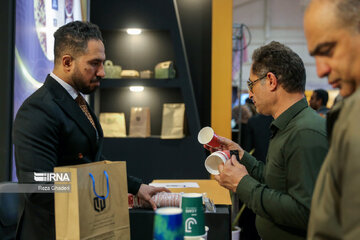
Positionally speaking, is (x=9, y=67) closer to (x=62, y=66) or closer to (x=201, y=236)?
(x=62, y=66)

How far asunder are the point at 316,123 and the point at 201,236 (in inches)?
25.6

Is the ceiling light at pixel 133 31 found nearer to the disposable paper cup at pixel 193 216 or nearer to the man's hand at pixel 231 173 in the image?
the man's hand at pixel 231 173

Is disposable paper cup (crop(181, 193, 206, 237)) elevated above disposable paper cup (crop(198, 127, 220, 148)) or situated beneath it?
situated beneath

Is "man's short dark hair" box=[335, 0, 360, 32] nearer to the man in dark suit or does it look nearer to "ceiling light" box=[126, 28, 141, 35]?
the man in dark suit

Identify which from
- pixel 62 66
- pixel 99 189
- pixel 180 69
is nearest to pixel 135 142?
pixel 180 69

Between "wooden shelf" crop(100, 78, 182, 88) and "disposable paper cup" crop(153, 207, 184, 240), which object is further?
"wooden shelf" crop(100, 78, 182, 88)

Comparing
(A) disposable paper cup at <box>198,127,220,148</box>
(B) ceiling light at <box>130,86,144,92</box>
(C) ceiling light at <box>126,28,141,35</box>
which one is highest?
(C) ceiling light at <box>126,28,141,35</box>

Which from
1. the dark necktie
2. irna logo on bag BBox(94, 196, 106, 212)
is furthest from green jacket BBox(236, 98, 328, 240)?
the dark necktie

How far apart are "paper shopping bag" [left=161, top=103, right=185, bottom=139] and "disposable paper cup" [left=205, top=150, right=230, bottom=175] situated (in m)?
2.75

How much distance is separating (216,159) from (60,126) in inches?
29.6

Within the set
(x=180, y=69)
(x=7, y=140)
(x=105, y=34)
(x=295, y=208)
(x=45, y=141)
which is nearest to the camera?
(x=295, y=208)

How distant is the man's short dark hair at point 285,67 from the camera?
1.74 m

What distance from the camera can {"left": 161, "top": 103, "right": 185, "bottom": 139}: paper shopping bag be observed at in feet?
15.2

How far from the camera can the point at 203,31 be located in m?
5.08
